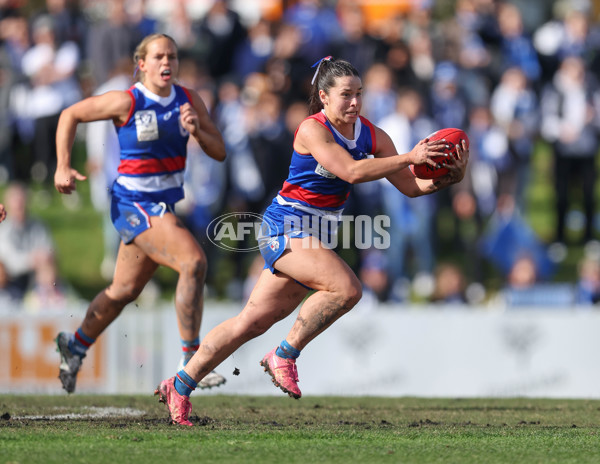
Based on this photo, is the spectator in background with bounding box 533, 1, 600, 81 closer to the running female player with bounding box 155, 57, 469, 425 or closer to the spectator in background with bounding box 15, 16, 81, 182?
the spectator in background with bounding box 15, 16, 81, 182

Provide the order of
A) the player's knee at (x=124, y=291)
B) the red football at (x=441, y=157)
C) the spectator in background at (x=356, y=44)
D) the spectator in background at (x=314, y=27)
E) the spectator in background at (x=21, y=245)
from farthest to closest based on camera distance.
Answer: the spectator in background at (x=314, y=27), the spectator in background at (x=356, y=44), the spectator in background at (x=21, y=245), the player's knee at (x=124, y=291), the red football at (x=441, y=157)

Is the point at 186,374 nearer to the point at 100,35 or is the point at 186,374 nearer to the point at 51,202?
the point at 100,35

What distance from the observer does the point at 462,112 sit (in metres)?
13.7

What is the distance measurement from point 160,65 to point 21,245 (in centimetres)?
563

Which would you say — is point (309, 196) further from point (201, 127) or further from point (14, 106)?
point (14, 106)

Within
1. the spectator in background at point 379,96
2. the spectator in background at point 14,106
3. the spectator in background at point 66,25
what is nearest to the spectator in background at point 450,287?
the spectator in background at point 379,96

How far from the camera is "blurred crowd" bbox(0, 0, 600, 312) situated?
13.2 metres

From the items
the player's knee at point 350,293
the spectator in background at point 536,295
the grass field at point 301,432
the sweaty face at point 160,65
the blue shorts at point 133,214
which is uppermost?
the sweaty face at point 160,65

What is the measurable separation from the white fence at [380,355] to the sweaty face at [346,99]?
446cm

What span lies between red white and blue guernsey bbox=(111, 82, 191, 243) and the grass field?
1474 mm

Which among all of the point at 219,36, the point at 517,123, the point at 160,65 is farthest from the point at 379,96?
the point at 160,65

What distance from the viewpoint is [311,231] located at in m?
6.52

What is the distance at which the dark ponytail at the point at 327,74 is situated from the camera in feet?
20.9

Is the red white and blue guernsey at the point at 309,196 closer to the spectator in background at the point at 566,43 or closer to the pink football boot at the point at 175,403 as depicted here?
the pink football boot at the point at 175,403
